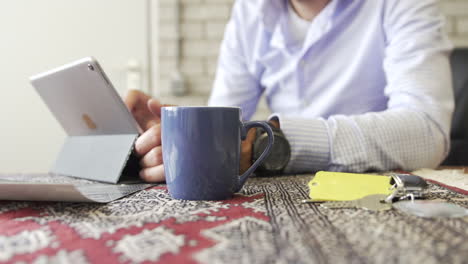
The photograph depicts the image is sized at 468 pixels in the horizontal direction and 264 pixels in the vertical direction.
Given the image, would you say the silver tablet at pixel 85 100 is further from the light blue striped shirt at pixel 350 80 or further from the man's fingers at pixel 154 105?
the light blue striped shirt at pixel 350 80

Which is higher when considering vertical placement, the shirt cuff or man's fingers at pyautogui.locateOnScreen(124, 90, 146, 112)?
man's fingers at pyautogui.locateOnScreen(124, 90, 146, 112)

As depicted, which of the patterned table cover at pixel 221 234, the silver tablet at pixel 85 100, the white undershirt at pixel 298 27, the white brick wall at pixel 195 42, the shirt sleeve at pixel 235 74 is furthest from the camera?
the white brick wall at pixel 195 42

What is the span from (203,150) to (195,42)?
165 centimetres

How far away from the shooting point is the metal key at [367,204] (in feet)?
1.35

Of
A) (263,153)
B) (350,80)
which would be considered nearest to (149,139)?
(263,153)

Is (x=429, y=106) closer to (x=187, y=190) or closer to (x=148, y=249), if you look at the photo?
(x=187, y=190)

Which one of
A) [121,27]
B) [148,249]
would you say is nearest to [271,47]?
[148,249]

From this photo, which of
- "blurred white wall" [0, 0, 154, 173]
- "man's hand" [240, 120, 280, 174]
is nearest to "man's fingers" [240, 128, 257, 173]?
"man's hand" [240, 120, 280, 174]

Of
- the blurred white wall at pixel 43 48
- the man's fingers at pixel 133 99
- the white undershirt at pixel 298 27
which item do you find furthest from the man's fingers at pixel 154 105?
the blurred white wall at pixel 43 48

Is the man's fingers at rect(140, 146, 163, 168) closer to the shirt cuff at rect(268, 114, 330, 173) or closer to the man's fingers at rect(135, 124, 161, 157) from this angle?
the man's fingers at rect(135, 124, 161, 157)

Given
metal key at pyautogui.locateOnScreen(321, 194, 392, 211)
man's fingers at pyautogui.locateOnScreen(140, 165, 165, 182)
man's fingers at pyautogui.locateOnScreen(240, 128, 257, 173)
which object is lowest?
man's fingers at pyautogui.locateOnScreen(140, 165, 165, 182)

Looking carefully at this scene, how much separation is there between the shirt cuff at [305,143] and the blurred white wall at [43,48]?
160 centimetres

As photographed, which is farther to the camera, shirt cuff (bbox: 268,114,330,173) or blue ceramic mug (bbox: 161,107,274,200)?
shirt cuff (bbox: 268,114,330,173)

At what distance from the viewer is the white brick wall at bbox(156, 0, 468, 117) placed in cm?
203
